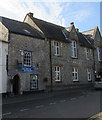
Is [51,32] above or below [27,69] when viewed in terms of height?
above

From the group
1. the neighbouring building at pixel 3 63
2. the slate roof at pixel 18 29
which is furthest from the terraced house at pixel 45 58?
the neighbouring building at pixel 3 63

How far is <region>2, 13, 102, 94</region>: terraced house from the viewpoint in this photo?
1767 centimetres

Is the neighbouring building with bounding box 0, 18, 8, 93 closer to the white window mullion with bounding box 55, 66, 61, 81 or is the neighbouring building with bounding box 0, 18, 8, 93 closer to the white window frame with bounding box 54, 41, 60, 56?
the white window frame with bounding box 54, 41, 60, 56

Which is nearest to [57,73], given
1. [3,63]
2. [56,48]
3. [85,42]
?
[56,48]

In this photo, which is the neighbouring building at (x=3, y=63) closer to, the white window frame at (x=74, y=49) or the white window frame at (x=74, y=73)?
the white window frame at (x=74, y=73)

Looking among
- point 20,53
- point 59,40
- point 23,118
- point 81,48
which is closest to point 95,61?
point 81,48

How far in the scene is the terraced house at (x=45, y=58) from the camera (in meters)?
17.7

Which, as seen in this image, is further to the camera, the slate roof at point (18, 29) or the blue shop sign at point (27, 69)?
the slate roof at point (18, 29)

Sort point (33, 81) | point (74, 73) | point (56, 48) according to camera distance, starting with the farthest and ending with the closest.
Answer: point (74, 73) < point (56, 48) < point (33, 81)

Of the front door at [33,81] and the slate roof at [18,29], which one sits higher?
the slate roof at [18,29]

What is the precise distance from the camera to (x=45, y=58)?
20.8 meters

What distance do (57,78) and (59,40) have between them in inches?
210

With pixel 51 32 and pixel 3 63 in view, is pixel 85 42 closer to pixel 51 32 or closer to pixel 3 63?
pixel 51 32

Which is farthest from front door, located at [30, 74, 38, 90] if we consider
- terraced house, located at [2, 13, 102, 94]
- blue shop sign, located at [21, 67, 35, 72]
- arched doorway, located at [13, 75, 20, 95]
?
arched doorway, located at [13, 75, 20, 95]
